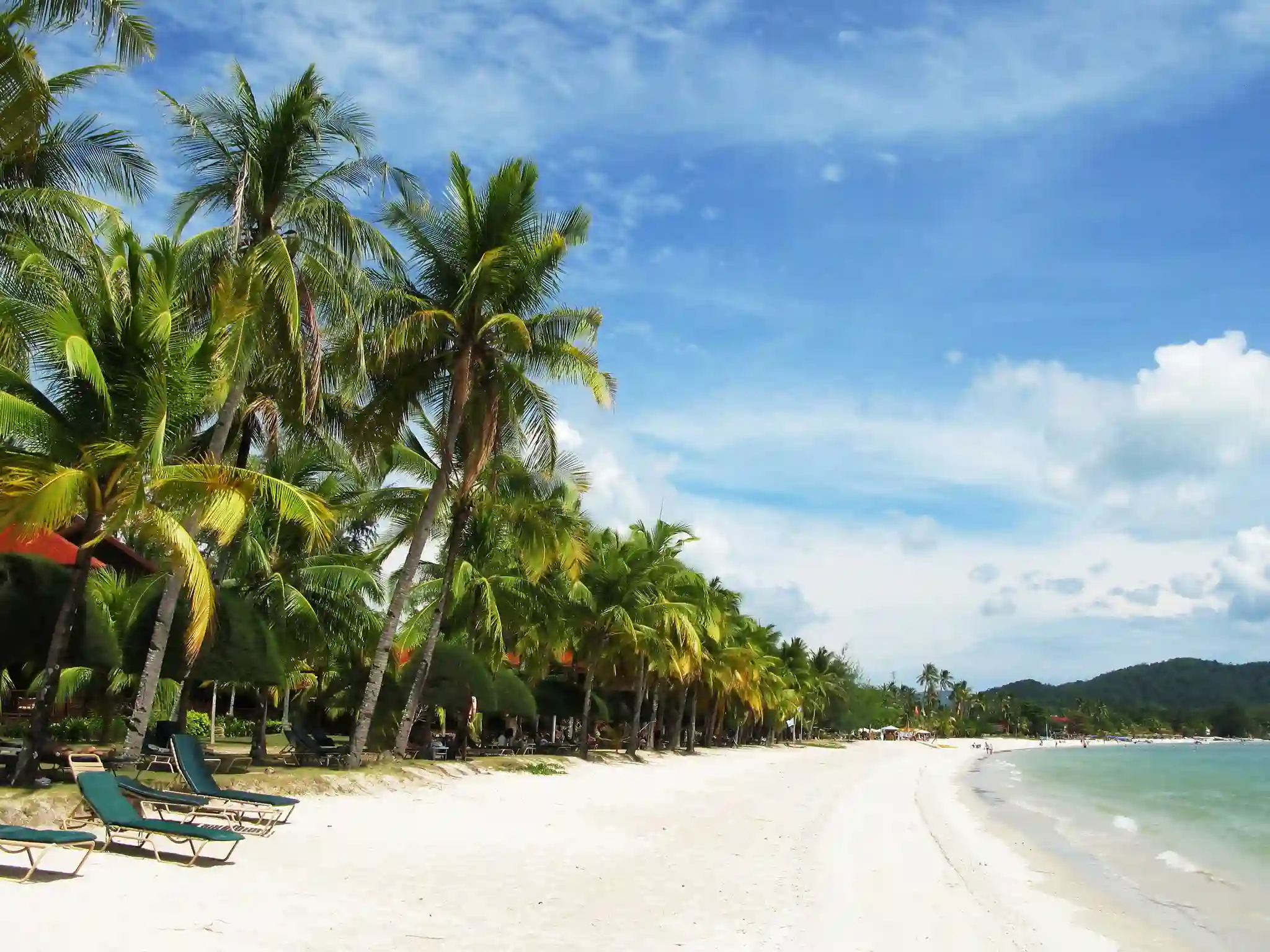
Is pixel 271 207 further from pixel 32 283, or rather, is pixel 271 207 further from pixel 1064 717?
pixel 1064 717

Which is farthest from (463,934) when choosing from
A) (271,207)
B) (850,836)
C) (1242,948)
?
(271,207)

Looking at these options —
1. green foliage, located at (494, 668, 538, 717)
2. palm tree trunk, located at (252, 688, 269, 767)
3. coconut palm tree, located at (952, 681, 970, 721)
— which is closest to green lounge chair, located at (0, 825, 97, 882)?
palm tree trunk, located at (252, 688, 269, 767)

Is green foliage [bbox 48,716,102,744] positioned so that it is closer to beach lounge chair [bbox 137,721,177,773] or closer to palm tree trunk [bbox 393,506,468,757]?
palm tree trunk [bbox 393,506,468,757]

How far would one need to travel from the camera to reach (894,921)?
8.76m

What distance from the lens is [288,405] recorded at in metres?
16.1

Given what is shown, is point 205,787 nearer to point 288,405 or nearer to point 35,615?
point 35,615

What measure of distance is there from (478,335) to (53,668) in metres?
9.16

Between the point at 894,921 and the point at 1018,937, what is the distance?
3.96 feet

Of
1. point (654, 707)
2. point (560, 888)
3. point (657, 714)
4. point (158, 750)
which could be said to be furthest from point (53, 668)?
point (657, 714)

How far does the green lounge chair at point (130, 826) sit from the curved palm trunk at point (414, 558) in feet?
26.6

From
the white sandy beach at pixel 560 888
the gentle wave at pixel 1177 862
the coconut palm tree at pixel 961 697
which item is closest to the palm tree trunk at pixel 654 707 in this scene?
the gentle wave at pixel 1177 862

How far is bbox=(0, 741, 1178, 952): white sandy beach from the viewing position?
21.5ft

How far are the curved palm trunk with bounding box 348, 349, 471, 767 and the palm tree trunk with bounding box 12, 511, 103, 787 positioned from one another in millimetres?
6444

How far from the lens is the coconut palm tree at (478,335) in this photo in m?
17.3
